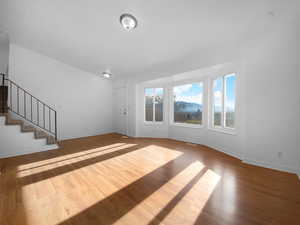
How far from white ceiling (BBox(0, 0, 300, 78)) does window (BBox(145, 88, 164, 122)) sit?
121 centimetres

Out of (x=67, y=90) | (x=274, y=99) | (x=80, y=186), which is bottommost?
(x=80, y=186)

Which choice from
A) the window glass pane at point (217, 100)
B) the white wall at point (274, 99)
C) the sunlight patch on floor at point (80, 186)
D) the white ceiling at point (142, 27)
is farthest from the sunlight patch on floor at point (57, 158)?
the white wall at point (274, 99)

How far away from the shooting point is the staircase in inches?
168

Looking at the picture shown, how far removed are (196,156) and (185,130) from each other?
1.64m

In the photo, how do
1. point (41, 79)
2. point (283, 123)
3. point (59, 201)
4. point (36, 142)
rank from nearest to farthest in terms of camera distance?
point (59, 201) < point (283, 123) < point (36, 142) < point (41, 79)

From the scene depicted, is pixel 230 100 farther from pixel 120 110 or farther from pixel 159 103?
pixel 120 110

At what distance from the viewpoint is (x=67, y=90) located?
18.2ft

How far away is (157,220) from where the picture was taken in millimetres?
1486

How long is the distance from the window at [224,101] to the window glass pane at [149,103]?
250 centimetres

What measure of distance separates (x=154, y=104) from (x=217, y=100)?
249 centimetres

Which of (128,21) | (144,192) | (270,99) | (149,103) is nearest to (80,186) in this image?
(144,192)

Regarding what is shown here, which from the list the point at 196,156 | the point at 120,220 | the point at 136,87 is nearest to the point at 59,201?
the point at 120,220

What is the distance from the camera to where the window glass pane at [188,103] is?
15.9ft

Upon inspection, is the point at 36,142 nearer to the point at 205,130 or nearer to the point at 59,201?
the point at 59,201
